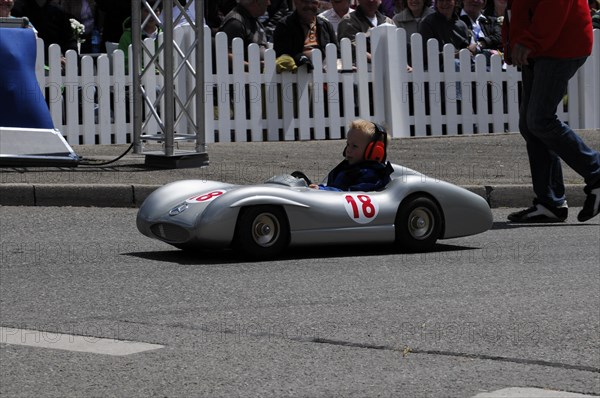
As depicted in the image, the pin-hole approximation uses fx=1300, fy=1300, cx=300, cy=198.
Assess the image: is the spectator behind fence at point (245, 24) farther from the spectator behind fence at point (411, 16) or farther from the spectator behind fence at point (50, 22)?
the spectator behind fence at point (411, 16)

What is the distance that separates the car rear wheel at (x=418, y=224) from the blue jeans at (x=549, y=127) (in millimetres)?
1562

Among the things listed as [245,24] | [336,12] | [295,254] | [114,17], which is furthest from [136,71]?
[295,254]

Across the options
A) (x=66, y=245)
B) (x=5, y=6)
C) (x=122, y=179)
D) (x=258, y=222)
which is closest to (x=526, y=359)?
(x=258, y=222)

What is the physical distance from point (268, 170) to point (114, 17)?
5.28 metres

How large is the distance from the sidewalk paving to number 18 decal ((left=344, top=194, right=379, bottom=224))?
2.95m

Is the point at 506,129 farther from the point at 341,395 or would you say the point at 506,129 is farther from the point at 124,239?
the point at 341,395

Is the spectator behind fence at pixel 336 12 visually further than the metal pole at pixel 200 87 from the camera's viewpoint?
Yes

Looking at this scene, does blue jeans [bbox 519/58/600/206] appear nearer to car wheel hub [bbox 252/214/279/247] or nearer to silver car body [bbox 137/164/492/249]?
silver car body [bbox 137/164/492/249]

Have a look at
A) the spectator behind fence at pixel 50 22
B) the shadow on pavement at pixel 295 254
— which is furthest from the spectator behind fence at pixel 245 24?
the shadow on pavement at pixel 295 254

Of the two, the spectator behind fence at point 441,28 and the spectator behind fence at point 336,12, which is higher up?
the spectator behind fence at point 336,12

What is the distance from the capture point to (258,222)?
7016mm

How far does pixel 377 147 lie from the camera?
772 centimetres

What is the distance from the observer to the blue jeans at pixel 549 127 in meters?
8.65

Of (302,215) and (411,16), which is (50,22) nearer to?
(411,16)
